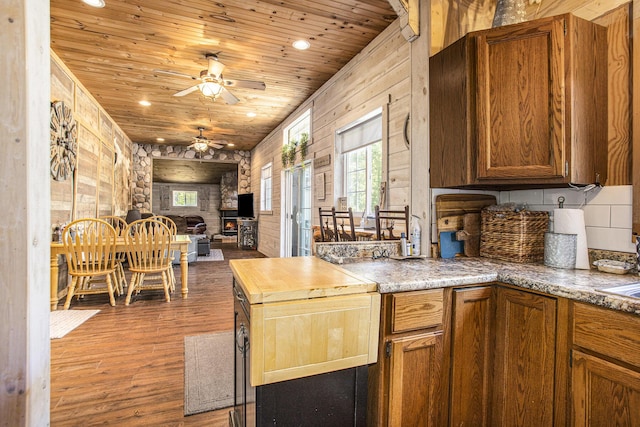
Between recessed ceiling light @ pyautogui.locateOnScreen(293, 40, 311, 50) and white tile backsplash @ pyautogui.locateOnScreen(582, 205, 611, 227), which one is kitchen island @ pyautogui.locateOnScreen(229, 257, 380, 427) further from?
recessed ceiling light @ pyautogui.locateOnScreen(293, 40, 311, 50)

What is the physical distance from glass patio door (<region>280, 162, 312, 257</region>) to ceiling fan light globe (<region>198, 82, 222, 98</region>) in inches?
65.0

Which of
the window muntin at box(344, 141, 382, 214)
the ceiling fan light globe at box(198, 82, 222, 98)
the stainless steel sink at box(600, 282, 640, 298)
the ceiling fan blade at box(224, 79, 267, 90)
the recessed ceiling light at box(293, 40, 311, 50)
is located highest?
the recessed ceiling light at box(293, 40, 311, 50)

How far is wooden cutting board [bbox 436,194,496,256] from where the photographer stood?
2152 mm

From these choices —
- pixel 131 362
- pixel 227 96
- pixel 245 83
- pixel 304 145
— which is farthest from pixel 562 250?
pixel 304 145

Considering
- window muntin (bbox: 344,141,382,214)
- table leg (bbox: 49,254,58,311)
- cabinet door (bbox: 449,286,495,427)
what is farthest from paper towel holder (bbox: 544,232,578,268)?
table leg (bbox: 49,254,58,311)

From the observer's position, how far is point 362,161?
11.7 feet

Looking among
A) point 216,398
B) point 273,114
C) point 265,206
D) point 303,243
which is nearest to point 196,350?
point 216,398

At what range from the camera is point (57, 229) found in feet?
12.6

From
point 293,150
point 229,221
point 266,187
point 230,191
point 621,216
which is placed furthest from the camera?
point 229,221

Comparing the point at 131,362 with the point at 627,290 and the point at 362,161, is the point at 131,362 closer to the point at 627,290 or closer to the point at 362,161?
the point at 362,161

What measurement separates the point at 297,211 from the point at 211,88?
2.45 m

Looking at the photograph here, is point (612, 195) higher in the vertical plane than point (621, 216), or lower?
higher

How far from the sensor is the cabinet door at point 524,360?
4.52ft

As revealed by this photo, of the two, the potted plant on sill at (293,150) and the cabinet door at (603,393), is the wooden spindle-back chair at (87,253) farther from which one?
the cabinet door at (603,393)
